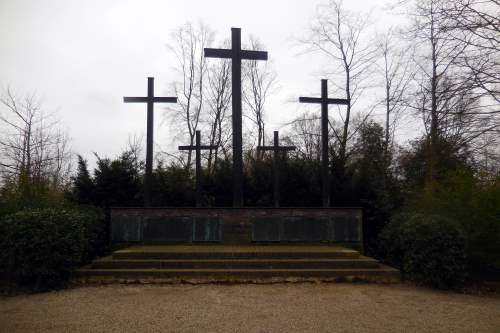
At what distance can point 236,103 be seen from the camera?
11.7 metres

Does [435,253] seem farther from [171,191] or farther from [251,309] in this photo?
[171,191]

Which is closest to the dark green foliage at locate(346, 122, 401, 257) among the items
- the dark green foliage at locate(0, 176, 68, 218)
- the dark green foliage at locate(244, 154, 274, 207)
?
the dark green foliage at locate(244, 154, 274, 207)

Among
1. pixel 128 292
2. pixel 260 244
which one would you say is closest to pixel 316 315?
pixel 128 292

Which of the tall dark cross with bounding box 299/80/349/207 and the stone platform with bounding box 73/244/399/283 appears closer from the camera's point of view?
the stone platform with bounding box 73/244/399/283

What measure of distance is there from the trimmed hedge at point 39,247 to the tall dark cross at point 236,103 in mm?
4701

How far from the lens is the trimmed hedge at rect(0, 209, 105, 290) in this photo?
7410mm

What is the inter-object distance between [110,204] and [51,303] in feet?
21.1

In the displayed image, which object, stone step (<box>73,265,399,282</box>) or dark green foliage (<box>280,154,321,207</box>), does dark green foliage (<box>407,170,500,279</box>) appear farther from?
dark green foliage (<box>280,154,321,207</box>)

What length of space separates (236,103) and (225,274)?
5.43m

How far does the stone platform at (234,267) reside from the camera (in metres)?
8.12

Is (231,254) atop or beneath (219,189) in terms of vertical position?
beneath

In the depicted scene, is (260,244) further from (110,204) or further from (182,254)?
(110,204)

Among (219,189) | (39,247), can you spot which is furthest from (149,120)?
(39,247)

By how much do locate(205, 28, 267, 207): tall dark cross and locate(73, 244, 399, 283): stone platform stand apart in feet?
8.40
